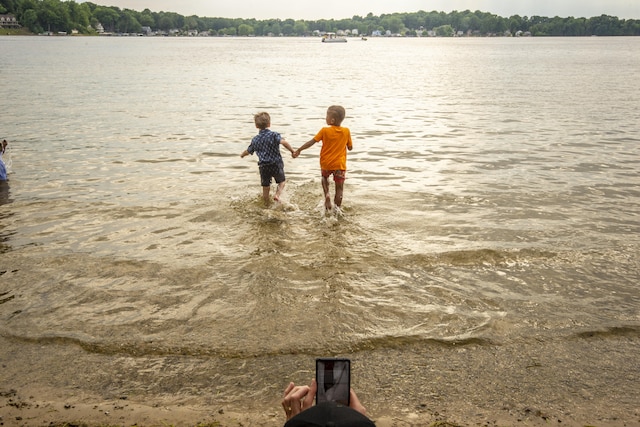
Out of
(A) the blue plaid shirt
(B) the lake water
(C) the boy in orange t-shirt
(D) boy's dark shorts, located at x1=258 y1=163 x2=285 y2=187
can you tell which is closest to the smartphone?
(B) the lake water

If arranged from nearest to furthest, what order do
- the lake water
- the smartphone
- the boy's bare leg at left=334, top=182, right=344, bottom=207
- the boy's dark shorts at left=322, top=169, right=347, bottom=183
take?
1. the smartphone
2. the lake water
3. the boy's dark shorts at left=322, top=169, right=347, bottom=183
4. the boy's bare leg at left=334, top=182, right=344, bottom=207

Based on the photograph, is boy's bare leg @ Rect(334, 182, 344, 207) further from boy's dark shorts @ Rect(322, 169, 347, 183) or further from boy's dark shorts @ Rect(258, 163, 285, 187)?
boy's dark shorts @ Rect(258, 163, 285, 187)

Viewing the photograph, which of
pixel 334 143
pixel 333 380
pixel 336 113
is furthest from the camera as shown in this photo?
pixel 334 143

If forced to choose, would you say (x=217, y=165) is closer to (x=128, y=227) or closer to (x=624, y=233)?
(x=128, y=227)

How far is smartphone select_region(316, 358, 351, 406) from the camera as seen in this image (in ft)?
9.04

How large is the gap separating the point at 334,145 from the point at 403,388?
5067 millimetres

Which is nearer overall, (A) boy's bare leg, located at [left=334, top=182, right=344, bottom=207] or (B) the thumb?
(B) the thumb

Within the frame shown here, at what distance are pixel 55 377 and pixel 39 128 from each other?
1590 cm

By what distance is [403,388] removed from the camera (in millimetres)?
4262

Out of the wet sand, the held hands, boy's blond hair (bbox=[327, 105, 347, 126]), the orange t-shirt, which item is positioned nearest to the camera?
the held hands

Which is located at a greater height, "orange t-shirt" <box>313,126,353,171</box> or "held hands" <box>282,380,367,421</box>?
"held hands" <box>282,380,367,421</box>

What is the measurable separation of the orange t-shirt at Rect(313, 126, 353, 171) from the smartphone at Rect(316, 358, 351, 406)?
6056 mm

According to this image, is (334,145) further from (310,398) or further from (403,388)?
(310,398)

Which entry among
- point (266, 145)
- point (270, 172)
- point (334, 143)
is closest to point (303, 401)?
point (334, 143)
